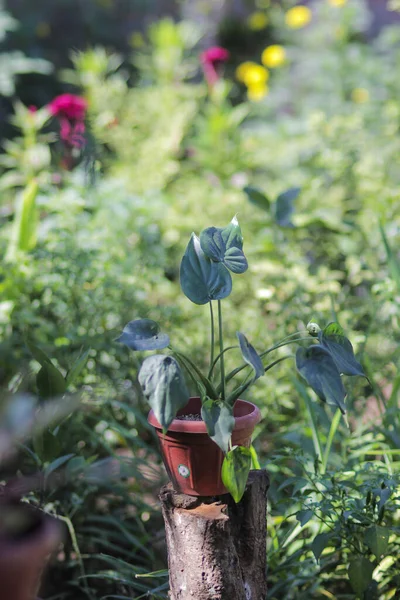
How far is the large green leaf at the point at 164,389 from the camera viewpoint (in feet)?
3.07

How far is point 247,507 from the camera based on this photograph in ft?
3.83

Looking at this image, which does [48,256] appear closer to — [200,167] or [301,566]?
[301,566]

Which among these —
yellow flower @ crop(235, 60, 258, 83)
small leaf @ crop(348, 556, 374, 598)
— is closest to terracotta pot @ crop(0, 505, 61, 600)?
small leaf @ crop(348, 556, 374, 598)

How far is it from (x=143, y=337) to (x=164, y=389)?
0.12 meters

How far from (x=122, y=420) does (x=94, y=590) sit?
71cm

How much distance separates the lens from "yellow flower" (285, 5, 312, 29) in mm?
5020

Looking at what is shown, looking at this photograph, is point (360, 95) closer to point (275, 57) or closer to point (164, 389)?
point (275, 57)

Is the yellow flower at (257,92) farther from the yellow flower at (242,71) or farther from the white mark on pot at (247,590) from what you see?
the white mark on pot at (247,590)

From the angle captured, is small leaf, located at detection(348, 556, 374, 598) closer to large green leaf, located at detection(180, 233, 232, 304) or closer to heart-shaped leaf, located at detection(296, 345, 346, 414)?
heart-shaped leaf, located at detection(296, 345, 346, 414)

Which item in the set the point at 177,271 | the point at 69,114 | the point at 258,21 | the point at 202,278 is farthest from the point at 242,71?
the point at 202,278

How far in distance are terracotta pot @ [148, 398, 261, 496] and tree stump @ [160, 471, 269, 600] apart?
3 centimetres

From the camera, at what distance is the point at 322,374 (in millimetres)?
996

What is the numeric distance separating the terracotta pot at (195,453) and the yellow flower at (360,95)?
345cm

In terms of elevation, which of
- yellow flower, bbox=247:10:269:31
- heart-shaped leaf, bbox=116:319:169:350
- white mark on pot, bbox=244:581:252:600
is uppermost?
yellow flower, bbox=247:10:269:31
